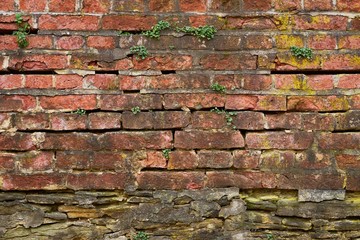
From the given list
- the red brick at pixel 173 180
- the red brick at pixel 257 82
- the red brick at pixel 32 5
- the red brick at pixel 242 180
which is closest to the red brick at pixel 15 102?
the red brick at pixel 32 5

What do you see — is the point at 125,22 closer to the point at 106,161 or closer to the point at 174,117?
the point at 174,117

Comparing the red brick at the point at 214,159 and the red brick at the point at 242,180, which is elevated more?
the red brick at the point at 214,159

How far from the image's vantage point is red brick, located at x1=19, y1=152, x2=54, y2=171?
2172 mm

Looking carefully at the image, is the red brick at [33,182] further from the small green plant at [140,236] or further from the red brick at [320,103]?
the red brick at [320,103]

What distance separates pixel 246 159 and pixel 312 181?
0.37 metres

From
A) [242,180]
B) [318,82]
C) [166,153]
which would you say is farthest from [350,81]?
[166,153]

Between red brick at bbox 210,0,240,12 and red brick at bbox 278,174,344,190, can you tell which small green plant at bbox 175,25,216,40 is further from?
red brick at bbox 278,174,344,190

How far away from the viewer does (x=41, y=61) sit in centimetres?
216

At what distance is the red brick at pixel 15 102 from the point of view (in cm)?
215

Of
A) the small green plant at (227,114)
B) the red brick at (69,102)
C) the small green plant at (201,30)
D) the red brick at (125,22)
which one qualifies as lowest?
the small green plant at (227,114)

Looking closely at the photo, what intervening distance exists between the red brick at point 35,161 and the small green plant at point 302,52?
1410 millimetres

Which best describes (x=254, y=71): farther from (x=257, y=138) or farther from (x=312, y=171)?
(x=312, y=171)

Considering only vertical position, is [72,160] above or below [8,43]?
below

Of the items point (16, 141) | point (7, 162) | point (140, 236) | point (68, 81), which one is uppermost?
point (68, 81)
